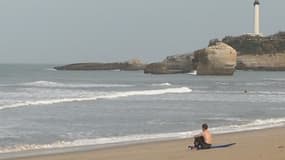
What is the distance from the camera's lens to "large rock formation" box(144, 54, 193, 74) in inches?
4500

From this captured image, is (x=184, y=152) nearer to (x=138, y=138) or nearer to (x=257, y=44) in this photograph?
(x=138, y=138)

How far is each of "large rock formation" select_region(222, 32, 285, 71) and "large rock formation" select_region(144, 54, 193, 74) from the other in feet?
49.6

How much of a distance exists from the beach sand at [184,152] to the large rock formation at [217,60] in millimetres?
75856

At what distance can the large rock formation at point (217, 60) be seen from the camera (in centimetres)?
9125

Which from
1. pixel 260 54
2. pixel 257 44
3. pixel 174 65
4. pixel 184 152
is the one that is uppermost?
pixel 257 44

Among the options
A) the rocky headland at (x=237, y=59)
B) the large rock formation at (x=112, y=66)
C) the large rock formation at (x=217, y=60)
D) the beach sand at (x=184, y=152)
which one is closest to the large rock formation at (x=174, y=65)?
the rocky headland at (x=237, y=59)

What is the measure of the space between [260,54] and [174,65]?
2033 centimetres

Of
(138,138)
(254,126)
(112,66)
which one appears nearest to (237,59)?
(112,66)

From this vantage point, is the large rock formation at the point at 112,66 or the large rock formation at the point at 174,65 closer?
the large rock formation at the point at 174,65

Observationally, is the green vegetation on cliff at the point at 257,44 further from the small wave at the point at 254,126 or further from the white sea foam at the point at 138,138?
the white sea foam at the point at 138,138

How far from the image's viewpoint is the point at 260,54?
126 meters

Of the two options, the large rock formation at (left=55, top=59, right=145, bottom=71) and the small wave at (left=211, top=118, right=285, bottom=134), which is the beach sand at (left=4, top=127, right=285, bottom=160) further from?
the large rock formation at (left=55, top=59, right=145, bottom=71)

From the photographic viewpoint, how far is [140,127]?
19766mm

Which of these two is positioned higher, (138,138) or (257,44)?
(257,44)
